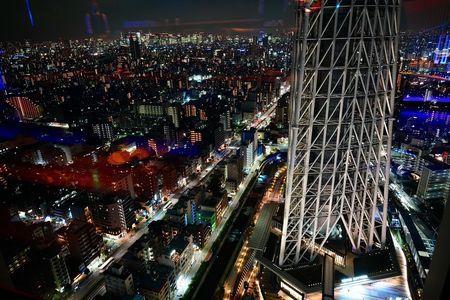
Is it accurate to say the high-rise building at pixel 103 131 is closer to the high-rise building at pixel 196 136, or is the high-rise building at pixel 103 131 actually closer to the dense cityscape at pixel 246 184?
the dense cityscape at pixel 246 184

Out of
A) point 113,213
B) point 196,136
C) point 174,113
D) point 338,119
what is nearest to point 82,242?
point 113,213

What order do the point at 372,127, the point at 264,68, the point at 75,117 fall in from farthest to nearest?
the point at 264,68
the point at 75,117
the point at 372,127

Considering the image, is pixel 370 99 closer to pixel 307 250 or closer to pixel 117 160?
pixel 307 250

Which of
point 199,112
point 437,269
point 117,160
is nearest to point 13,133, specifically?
point 117,160

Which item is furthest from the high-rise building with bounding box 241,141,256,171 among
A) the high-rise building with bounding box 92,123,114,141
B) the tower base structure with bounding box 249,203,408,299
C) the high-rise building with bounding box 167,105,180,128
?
the tower base structure with bounding box 249,203,408,299

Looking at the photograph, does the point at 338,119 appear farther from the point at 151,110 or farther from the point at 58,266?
the point at 151,110
